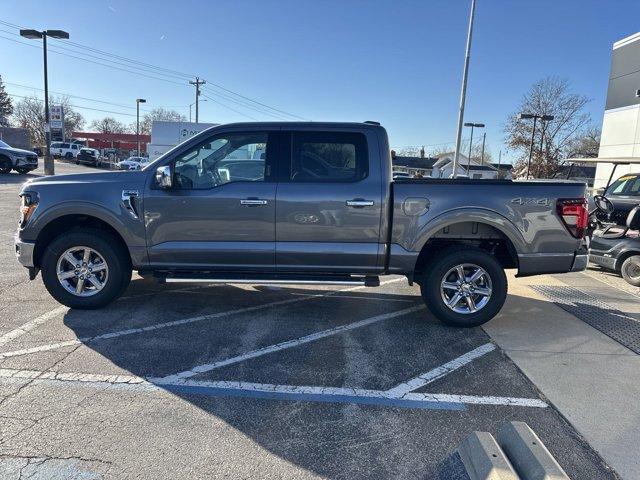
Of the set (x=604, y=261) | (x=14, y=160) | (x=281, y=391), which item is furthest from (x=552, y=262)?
(x=14, y=160)

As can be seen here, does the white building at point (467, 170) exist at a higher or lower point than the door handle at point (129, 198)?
higher

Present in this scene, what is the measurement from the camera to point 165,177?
4.66 m

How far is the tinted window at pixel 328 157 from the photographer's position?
15.8ft

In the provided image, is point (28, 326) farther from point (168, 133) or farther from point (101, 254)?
point (168, 133)

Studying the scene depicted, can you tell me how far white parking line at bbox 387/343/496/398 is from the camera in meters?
3.57

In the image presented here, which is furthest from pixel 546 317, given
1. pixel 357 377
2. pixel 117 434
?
pixel 117 434

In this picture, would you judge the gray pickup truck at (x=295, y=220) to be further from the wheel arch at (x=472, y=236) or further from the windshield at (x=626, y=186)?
the windshield at (x=626, y=186)

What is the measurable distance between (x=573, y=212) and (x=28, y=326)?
575 centimetres

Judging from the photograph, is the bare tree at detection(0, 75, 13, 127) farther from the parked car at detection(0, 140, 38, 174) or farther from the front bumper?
the front bumper

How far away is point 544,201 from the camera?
4719 millimetres

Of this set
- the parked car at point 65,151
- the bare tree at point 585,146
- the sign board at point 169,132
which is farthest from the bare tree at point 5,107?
the bare tree at point 585,146

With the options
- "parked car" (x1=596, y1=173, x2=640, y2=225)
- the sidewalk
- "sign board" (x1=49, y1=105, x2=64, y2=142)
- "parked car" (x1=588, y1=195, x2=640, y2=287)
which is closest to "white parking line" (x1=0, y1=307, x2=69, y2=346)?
the sidewalk

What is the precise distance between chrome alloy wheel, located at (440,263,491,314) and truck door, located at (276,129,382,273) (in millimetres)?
832

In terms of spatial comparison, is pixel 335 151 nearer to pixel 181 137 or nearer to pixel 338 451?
pixel 338 451
